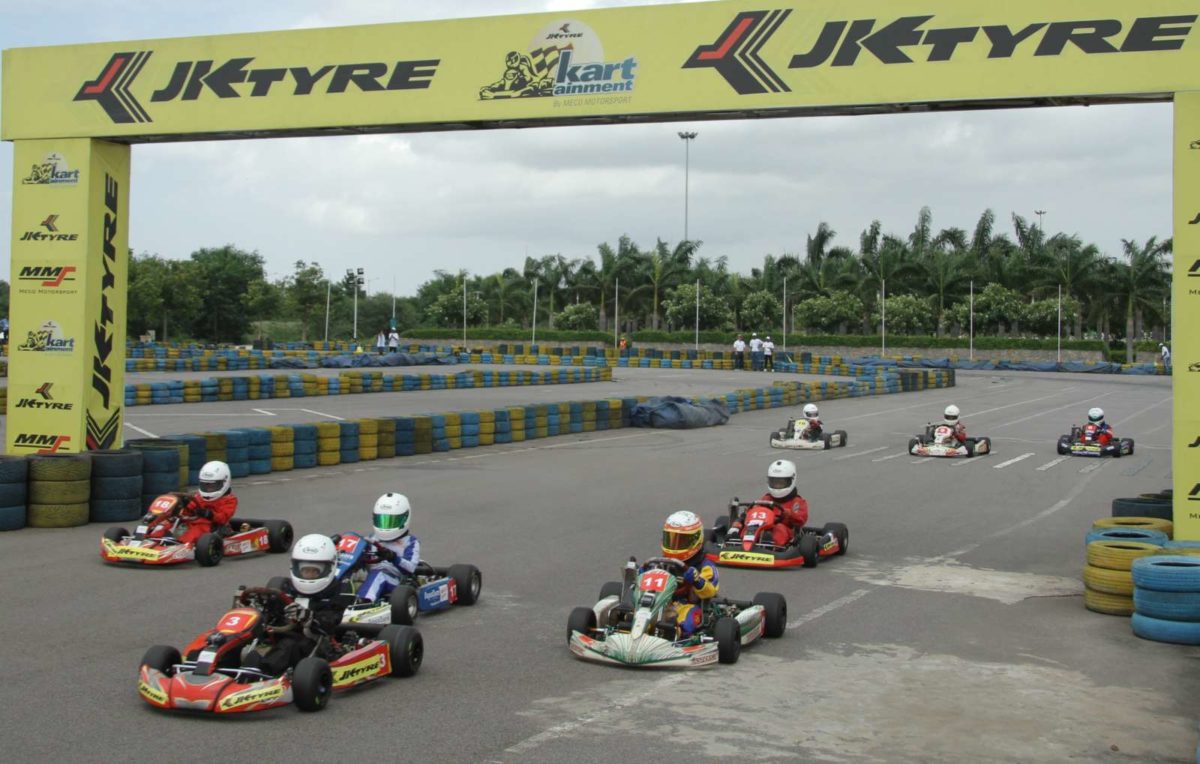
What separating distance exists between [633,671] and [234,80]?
1045cm

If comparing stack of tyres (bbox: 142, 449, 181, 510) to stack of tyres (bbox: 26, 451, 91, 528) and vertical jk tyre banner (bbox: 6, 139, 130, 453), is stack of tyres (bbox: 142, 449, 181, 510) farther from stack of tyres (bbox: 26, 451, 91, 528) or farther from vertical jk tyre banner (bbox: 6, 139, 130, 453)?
vertical jk tyre banner (bbox: 6, 139, 130, 453)

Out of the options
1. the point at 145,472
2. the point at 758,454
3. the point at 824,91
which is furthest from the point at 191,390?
the point at 824,91

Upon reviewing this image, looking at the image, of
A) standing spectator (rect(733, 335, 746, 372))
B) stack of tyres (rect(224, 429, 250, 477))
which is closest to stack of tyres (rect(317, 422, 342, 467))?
stack of tyres (rect(224, 429, 250, 477))

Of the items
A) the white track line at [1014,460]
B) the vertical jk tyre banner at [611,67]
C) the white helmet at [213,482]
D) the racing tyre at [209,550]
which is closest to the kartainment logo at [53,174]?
the vertical jk tyre banner at [611,67]

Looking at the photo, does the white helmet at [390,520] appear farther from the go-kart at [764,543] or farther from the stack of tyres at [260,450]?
the stack of tyres at [260,450]

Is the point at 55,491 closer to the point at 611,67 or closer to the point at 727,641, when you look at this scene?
the point at 611,67

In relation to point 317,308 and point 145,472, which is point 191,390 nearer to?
point 145,472

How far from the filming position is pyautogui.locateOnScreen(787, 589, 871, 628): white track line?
968 centimetres

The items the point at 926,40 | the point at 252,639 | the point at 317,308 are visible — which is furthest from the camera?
the point at 317,308

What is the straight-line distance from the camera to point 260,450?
61.4 feet

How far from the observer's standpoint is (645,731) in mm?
6664

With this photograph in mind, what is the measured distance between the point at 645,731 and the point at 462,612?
3402mm

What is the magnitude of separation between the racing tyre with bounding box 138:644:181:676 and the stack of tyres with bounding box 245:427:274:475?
38.0 feet

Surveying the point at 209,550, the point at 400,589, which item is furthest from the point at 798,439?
the point at 400,589
